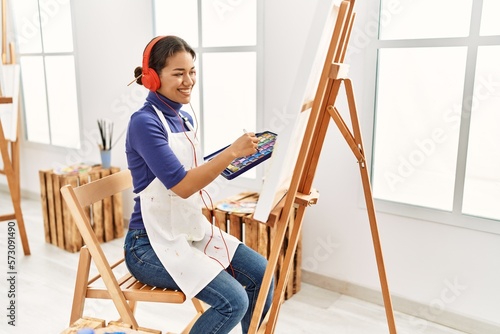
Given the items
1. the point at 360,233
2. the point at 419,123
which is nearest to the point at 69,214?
the point at 360,233

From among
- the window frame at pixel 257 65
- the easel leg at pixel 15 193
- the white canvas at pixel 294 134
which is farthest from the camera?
the easel leg at pixel 15 193

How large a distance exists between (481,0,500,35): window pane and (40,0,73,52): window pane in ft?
9.90

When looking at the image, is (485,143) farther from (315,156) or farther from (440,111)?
(315,156)

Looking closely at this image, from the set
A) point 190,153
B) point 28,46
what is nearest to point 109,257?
point 190,153

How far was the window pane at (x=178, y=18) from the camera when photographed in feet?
10.4

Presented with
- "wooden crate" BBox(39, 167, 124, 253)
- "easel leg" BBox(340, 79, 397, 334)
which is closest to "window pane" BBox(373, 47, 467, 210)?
"easel leg" BBox(340, 79, 397, 334)

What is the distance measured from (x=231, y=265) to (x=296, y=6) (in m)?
1.49

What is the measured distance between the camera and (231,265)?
1793mm

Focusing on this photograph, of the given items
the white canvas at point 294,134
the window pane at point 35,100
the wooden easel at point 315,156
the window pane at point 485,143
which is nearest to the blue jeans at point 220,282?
the wooden easel at point 315,156

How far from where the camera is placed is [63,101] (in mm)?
4113

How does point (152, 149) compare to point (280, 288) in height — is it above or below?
above

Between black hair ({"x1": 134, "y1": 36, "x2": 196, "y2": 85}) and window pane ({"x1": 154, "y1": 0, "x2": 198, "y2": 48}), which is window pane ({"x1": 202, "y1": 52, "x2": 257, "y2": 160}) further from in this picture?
black hair ({"x1": 134, "y1": 36, "x2": 196, "y2": 85})

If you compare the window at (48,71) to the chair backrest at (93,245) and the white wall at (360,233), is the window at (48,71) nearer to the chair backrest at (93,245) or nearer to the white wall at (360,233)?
the white wall at (360,233)

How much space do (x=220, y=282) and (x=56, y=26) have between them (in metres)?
3.20
